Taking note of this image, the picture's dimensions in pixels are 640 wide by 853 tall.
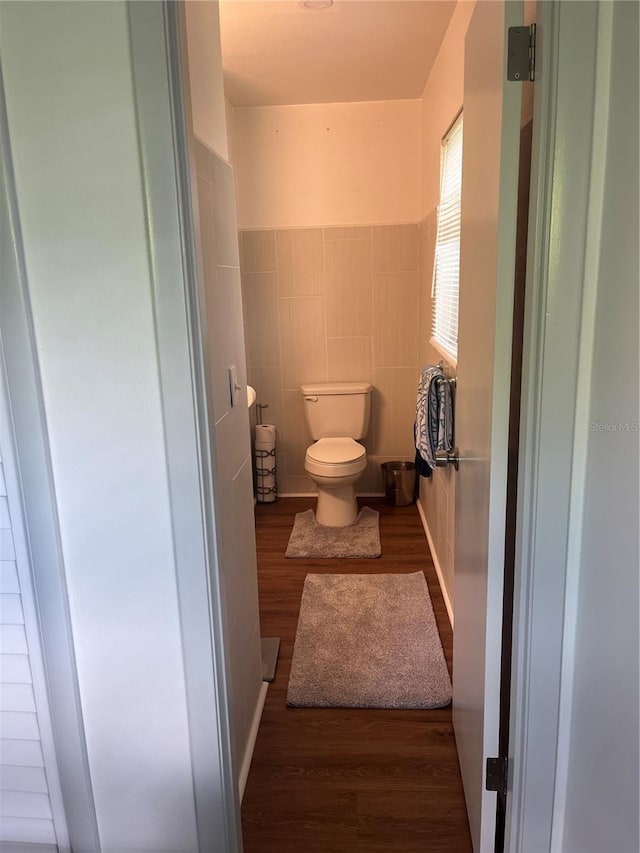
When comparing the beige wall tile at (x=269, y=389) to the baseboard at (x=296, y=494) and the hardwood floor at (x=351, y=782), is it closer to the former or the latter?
→ the baseboard at (x=296, y=494)

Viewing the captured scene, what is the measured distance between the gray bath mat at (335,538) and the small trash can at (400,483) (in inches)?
7.5

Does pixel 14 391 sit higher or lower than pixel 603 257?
lower

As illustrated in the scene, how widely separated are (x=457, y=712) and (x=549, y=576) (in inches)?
32.6

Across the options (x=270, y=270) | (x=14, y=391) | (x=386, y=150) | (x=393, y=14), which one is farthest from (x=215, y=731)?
(x=386, y=150)

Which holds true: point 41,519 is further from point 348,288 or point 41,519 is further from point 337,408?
point 348,288

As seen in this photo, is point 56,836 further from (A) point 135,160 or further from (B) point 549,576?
(A) point 135,160

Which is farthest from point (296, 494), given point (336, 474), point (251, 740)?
point (251, 740)

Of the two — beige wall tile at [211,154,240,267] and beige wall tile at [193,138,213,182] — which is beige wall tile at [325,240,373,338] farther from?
beige wall tile at [193,138,213,182]

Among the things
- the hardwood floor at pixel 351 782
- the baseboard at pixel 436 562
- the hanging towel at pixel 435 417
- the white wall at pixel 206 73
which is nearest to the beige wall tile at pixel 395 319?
the baseboard at pixel 436 562

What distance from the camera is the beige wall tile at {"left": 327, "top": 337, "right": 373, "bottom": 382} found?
3.88m

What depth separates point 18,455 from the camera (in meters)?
1.23

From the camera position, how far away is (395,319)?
12.6 ft

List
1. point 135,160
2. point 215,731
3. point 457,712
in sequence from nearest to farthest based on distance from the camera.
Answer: point 135,160 < point 215,731 < point 457,712

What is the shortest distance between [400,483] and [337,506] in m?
0.52
